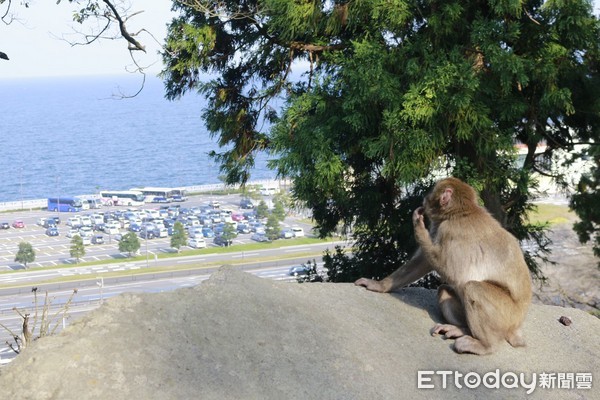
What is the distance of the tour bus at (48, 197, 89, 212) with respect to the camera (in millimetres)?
41000

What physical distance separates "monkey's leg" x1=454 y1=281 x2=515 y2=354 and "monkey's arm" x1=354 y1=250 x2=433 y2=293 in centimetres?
51

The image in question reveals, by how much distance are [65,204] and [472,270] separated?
132 feet

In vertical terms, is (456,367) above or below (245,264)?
above

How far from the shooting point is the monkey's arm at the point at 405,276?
220 inches

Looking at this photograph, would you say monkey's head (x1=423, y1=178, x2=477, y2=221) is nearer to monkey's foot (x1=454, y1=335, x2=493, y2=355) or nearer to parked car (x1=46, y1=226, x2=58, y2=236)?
monkey's foot (x1=454, y1=335, x2=493, y2=355)

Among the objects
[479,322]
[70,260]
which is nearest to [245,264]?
[70,260]

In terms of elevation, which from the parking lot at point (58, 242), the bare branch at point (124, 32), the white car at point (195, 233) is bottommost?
the parking lot at point (58, 242)

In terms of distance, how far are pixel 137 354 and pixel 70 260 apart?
28.4 meters

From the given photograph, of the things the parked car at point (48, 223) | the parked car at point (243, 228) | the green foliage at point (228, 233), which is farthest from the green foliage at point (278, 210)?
the parked car at point (48, 223)

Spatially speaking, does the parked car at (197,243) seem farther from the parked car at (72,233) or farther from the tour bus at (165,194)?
the tour bus at (165,194)

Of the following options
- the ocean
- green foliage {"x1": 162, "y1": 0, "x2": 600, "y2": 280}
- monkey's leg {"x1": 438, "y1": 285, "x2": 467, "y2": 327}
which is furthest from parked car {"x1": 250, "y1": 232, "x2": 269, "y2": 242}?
monkey's leg {"x1": 438, "y1": 285, "x2": 467, "y2": 327}

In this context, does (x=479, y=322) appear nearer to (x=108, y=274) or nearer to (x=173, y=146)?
(x=108, y=274)

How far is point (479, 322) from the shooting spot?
5.09m

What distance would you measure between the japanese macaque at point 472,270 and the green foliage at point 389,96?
357 cm
